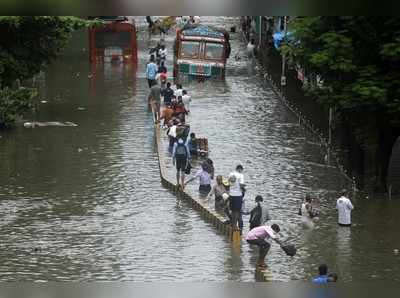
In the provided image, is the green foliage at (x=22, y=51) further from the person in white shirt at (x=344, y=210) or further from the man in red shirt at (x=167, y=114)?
the person in white shirt at (x=344, y=210)

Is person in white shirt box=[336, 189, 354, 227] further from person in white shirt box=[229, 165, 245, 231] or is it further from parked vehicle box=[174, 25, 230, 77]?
parked vehicle box=[174, 25, 230, 77]

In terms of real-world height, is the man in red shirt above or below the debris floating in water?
above

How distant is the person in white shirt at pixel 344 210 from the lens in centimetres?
1836

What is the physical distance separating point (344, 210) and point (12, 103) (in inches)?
532

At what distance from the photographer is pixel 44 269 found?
15617mm

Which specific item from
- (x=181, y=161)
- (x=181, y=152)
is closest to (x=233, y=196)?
(x=181, y=161)

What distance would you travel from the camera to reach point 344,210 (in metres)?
18.5

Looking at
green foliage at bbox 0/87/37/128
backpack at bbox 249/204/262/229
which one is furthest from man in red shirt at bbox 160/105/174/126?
backpack at bbox 249/204/262/229

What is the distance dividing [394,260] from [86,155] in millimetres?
11501

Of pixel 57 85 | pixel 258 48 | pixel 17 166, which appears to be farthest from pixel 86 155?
pixel 258 48

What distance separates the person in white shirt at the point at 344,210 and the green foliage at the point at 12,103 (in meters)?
13.0

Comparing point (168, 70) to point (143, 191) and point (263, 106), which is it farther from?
point (143, 191)

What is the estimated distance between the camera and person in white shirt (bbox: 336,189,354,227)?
723 inches

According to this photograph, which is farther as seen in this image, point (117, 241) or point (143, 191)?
point (143, 191)
